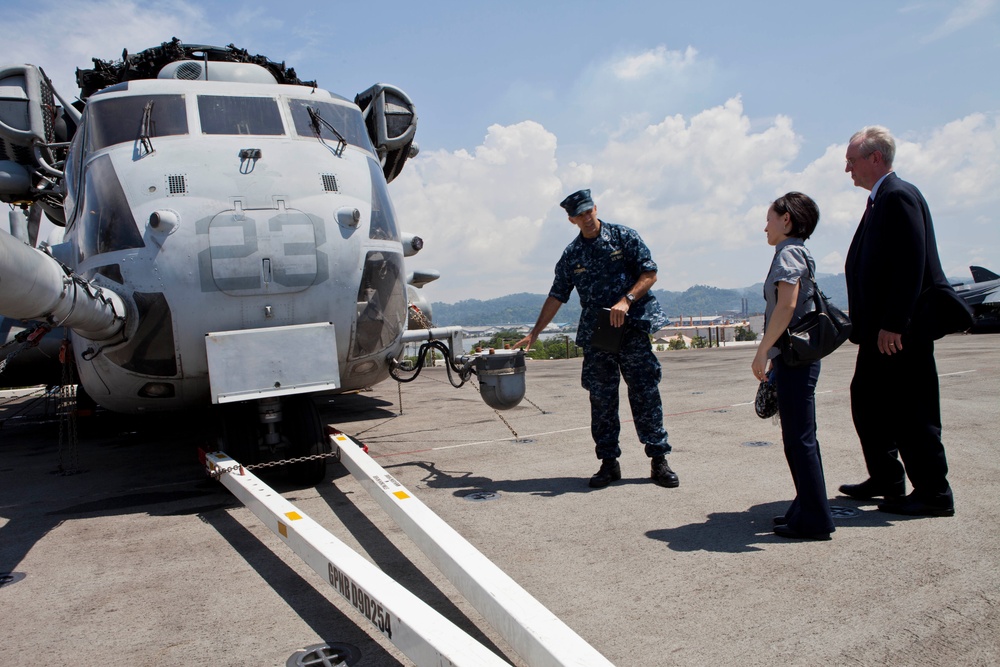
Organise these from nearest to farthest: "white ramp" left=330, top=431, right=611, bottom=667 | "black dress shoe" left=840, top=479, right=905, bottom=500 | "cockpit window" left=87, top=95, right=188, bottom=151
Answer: "white ramp" left=330, top=431, right=611, bottom=667 → "black dress shoe" left=840, top=479, right=905, bottom=500 → "cockpit window" left=87, top=95, right=188, bottom=151

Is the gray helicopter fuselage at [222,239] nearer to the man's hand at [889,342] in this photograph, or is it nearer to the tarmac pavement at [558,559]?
the tarmac pavement at [558,559]

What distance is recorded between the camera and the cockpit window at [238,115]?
16.9 feet

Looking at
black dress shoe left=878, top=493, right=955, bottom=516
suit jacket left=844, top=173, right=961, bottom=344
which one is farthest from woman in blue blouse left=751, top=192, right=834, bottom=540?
black dress shoe left=878, top=493, right=955, bottom=516

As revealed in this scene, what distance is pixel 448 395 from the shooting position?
10.7 metres

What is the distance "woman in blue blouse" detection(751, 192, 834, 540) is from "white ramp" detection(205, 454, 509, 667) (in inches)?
78.7

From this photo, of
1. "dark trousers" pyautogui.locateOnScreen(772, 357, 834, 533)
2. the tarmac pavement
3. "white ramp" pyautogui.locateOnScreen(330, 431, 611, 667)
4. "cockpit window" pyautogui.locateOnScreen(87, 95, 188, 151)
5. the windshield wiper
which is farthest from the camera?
the windshield wiper

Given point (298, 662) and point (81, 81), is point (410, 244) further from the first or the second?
point (298, 662)

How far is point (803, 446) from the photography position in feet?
11.5

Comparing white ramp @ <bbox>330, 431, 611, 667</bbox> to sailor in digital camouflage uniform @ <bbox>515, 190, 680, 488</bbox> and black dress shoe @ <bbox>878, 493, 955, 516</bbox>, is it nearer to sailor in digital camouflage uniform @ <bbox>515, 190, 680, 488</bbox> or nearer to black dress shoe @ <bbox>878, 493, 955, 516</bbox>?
sailor in digital camouflage uniform @ <bbox>515, 190, 680, 488</bbox>

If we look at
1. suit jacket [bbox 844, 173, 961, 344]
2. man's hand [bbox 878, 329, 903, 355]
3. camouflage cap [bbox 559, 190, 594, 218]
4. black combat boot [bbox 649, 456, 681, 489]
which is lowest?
black combat boot [bbox 649, 456, 681, 489]

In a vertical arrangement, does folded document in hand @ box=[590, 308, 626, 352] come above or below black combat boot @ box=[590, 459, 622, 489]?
above

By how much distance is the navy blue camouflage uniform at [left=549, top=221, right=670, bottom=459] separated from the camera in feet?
15.7

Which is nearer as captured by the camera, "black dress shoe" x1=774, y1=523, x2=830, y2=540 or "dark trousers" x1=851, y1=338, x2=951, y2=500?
"black dress shoe" x1=774, y1=523, x2=830, y2=540

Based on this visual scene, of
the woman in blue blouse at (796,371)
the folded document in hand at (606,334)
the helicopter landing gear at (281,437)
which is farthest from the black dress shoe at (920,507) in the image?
the helicopter landing gear at (281,437)
